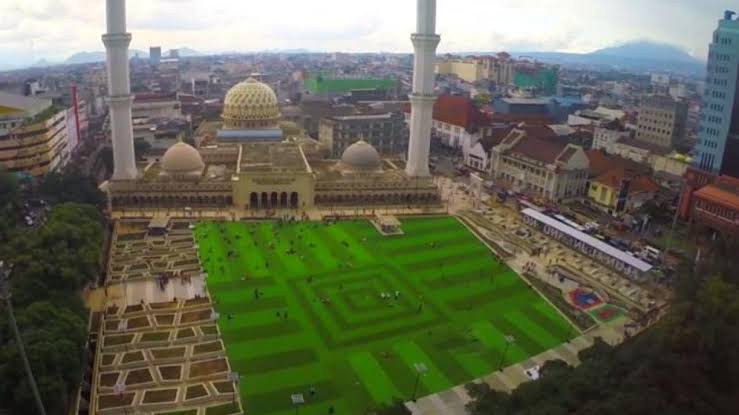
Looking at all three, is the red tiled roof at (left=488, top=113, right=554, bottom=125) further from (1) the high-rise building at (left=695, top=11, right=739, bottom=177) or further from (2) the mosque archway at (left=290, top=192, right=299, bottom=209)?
(2) the mosque archway at (left=290, top=192, right=299, bottom=209)

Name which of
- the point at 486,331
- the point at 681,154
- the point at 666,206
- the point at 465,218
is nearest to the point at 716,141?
the point at 666,206

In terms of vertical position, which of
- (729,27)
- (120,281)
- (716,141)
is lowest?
(120,281)

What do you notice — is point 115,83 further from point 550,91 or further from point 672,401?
point 550,91

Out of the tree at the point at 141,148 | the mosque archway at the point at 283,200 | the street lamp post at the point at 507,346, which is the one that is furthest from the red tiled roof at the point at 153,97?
the street lamp post at the point at 507,346

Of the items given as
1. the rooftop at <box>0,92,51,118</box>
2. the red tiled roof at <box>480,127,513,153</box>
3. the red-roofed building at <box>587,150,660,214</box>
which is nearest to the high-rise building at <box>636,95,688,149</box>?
the red tiled roof at <box>480,127,513,153</box>

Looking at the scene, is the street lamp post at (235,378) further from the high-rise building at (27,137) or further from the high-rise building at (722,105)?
the high-rise building at (722,105)

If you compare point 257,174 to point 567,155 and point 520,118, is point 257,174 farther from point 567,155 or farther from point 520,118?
point 520,118
